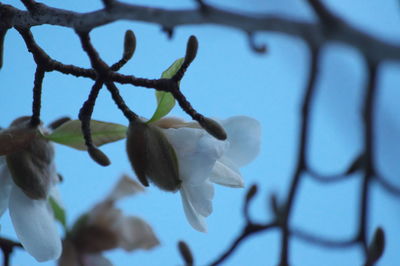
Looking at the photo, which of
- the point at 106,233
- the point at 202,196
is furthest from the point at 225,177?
the point at 106,233

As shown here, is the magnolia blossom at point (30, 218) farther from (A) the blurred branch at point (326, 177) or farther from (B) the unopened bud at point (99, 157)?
(A) the blurred branch at point (326, 177)

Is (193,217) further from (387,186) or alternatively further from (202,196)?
(387,186)

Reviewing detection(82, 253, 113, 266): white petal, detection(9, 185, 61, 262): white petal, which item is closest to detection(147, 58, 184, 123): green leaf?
detection(9, 185, 61, 262): white petal

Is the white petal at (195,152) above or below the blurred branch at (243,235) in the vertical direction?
above

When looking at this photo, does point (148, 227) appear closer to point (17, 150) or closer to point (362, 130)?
point (17, 150)

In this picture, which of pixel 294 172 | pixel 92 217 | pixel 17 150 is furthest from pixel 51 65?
pixel 92 217

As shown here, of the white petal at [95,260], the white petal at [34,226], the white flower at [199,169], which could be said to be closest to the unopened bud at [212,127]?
the white flower at [199,169]
